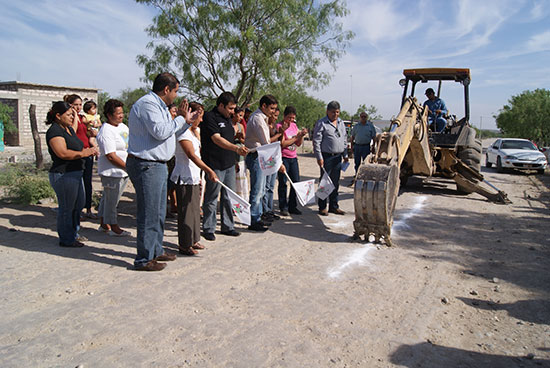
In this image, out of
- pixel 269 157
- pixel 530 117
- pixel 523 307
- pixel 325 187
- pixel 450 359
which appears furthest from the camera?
pixel 530 117

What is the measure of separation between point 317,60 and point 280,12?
2656 millimetres

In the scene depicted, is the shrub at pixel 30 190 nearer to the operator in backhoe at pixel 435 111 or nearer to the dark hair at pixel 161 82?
the dark hair at pixel 161 82

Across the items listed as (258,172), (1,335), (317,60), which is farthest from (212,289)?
(317,60)

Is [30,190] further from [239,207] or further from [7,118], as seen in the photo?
[7,118]

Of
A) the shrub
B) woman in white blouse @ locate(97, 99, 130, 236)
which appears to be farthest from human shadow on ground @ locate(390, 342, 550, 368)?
the shrub

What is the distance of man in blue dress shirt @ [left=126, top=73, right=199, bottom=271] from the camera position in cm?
415

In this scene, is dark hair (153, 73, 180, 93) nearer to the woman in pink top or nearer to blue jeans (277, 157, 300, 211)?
the woman in pink top

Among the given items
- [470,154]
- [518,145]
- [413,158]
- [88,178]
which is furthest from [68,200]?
[518,145]

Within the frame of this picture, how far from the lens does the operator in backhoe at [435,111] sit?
10.5 m

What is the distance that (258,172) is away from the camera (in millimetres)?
6254

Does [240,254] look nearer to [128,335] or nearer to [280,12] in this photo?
[128,335]

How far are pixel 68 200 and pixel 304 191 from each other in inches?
135

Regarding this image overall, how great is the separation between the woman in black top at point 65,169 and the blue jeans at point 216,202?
156 centimetres

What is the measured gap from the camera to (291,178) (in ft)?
24.7
